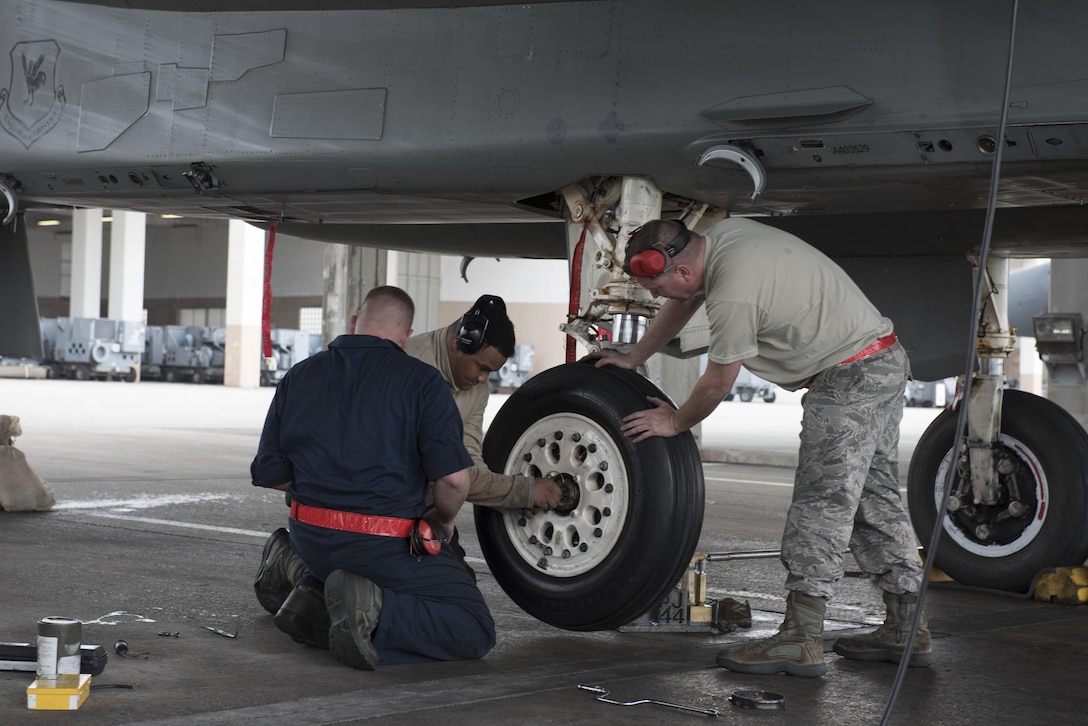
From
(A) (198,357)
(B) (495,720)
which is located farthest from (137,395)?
(B) (495,720)

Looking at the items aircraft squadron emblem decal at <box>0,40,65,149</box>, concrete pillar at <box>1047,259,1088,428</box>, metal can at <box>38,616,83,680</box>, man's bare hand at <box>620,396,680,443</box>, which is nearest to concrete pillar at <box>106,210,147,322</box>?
concrete pillar at <box>1047,259,1088,428</box>

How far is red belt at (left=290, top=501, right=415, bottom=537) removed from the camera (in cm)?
401

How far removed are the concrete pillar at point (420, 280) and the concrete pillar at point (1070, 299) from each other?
33.4ft

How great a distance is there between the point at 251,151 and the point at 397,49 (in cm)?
80

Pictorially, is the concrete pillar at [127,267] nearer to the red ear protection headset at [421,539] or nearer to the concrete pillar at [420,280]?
the concrete pillar at [420,280]

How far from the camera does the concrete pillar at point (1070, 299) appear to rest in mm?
12203

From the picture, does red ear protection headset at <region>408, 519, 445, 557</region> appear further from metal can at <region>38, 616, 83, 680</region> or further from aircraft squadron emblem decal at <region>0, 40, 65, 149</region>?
aircraft squadron emblem decal at <region>0, 40, 65, 149</region>

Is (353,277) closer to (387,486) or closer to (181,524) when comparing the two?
(181,524)

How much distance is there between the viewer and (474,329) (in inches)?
181

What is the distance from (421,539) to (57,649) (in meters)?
1.19

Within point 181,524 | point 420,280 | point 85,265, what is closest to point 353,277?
point 420,280

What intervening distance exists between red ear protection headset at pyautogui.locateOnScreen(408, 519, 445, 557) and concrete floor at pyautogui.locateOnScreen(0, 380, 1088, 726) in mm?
384

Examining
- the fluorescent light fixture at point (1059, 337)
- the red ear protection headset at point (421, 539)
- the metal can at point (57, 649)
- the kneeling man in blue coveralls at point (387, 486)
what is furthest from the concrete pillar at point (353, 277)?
the metal can at point (57, 649)

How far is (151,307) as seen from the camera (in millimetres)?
56781
